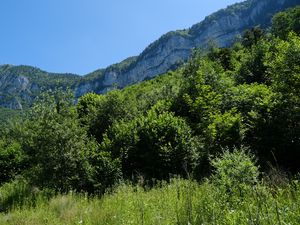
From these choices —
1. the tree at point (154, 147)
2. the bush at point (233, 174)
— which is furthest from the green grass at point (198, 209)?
the tree at point (154, 147)

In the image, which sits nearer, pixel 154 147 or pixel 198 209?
pixel 198 209

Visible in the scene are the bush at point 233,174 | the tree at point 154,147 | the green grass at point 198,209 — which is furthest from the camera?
the tree at point 154,147

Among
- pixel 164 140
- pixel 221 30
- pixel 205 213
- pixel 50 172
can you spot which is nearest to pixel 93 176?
pixel 50 172

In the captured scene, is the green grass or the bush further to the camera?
the bush

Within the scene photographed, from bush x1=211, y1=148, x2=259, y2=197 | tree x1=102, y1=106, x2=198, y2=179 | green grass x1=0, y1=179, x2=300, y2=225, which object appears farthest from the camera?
tree x1=102, y1=106, x2=198, y2=179

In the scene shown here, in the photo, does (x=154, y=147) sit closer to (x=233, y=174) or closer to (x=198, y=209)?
(x=233, y=174)

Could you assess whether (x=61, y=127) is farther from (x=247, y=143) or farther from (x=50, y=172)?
(x=247, y=143)

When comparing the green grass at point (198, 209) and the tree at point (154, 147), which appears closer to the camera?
the green grass at point (198, 209)

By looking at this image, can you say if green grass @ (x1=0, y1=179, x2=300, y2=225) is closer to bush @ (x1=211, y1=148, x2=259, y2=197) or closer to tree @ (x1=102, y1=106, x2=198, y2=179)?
bush @ (x1=211, y1=148, x2=259, y2=197)

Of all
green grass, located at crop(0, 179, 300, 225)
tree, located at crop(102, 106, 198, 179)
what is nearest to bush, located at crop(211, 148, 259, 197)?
green grass, located at crop(0, 179, 300, 225)

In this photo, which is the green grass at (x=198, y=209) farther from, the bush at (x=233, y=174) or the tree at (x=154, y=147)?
the tree at (x=154, y=147)

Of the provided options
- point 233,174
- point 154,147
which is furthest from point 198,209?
point 154,147

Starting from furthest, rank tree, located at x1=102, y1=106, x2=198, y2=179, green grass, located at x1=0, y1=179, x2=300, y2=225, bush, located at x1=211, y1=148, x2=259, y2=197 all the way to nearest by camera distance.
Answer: tree, located at x1=102, y1=106, x2=198, y2=179 → bush, located at x1=211, y1=148, x2=259, y2=197 → green grass, located at x1=0, y1=179, x2=300, y2=225

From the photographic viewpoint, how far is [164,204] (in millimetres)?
6652
